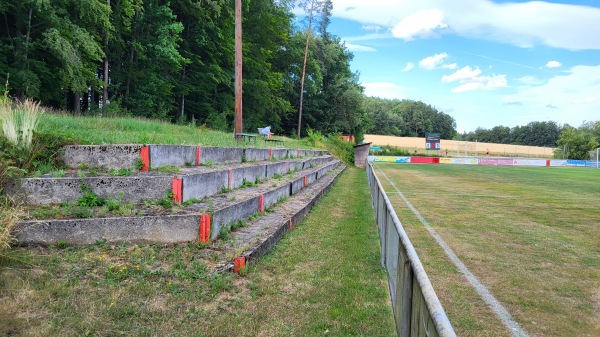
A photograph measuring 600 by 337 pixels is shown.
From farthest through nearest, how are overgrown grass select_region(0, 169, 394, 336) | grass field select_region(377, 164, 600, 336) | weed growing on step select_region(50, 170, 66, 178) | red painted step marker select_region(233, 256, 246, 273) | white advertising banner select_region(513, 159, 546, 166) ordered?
white advertising banner select_region(513, 159, 546, 166) → weed growing on step select_region(50, 170, 66, 178) → red painted step marker select_region(233, 256, 246, 273) → grass field select_region(377, 164, 600, 336) → overgrown grass select_region(0, 169, 394, 336)

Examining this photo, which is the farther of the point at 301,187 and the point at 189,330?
the point at 301,187

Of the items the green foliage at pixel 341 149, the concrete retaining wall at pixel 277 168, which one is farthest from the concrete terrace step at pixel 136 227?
the green foliage at pixel 341 149

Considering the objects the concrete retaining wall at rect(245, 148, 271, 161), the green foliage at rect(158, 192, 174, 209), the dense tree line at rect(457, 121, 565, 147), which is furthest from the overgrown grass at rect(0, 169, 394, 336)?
the dense tree line at rect(457, 121, 565, 147)

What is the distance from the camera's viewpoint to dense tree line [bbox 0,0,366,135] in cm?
1728

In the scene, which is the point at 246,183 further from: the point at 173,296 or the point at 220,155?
the point at 173,296

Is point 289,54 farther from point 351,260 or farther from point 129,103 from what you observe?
point 351,260

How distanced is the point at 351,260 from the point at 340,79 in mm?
51143

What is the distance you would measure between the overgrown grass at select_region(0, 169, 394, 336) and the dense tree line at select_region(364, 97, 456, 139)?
388 ft

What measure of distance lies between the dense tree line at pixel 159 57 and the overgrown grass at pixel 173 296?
1414 centimetres

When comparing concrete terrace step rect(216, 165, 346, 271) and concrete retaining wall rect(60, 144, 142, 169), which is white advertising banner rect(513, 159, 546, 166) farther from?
concrete retaining wall rect(60, 144, 142, 169)

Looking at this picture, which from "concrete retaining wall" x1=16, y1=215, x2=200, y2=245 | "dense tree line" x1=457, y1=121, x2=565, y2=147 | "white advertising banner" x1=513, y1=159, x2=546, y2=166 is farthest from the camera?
"dense tree line" x1=457, y1=121, x2=565, y2=147

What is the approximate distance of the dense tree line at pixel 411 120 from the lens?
402ft

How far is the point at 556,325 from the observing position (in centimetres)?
366

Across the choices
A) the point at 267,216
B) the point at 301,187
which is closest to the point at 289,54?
the point at 301,187
